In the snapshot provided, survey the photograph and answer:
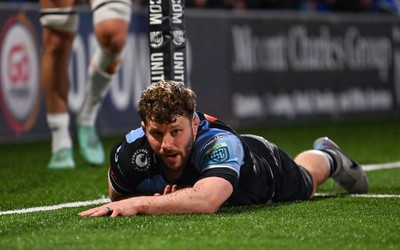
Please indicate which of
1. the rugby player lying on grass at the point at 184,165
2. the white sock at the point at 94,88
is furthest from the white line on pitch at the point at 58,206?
the white sock at the point at 94,88

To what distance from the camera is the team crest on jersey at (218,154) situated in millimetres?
4859

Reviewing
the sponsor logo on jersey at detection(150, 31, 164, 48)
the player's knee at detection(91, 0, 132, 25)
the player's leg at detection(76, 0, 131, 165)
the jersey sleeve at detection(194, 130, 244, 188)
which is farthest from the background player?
the jersey sleeve at detection(194, 130, 244, 188)

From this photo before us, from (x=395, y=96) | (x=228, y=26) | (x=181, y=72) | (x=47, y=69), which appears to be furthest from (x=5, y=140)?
(x=395, y=96)

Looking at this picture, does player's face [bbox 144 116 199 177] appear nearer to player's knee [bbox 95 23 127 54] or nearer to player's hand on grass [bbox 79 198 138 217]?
player's hand on grass [bbox 79 198 138 217]

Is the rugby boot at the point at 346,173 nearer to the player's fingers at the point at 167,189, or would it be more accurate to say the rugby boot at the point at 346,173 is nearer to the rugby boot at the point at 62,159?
the player's fingers at the point at 167,189

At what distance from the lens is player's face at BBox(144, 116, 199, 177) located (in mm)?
4746

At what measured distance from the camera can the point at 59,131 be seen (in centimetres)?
781

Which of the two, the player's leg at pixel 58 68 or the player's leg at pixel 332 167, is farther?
the player's leg at pixel 58 68

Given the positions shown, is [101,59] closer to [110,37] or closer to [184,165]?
[110,37]

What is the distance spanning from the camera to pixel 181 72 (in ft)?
20.1

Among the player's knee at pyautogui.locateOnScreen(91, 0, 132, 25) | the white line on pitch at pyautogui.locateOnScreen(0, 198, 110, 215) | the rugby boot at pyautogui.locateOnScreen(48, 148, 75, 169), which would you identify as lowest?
the rugby boot at pyautogui.locateOnScreen(48, 148, 75, 169)

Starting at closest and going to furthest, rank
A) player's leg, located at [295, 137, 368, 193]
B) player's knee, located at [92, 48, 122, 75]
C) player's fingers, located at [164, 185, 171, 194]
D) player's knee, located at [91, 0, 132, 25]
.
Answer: player's fingers, located at [164, 185, 171, 194]
player's leg, located at [295, 137, 368, 193]
player's knee, located at [91, 0, 132, 25]
player's knee, located at [92, 48, 122, 75]

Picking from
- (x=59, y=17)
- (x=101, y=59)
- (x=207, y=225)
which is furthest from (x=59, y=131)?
(x=207, y=225)

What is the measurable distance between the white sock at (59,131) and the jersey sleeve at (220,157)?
2.98 m
